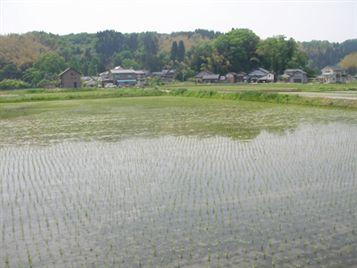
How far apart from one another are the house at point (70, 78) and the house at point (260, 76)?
80.3ft

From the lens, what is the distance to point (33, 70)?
64.5 m

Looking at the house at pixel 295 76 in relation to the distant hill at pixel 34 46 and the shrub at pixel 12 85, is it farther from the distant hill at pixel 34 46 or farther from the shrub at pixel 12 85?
the distant hill at pixel 34 46

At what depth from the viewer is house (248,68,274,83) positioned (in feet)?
194

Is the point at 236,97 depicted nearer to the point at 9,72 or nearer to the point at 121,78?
the point at 121,78

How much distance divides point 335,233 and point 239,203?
1.83 meters

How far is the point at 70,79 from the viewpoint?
56125 mm

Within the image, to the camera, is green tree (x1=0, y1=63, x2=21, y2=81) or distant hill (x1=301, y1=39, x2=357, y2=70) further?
distant hill (x1=301, y1=39, x2=357, y2=70)

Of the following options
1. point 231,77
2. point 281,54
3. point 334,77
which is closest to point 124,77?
point 231,77

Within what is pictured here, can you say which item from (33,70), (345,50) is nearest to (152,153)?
(33,70)

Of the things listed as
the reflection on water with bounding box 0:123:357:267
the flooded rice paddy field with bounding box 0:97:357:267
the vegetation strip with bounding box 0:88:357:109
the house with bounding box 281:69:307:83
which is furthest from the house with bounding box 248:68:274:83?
the reflection on water with bounding box 0:123:357:267

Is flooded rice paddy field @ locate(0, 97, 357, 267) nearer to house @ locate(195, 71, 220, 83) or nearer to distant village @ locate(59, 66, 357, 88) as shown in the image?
distant village @ locate(59, 66, 357, 88)

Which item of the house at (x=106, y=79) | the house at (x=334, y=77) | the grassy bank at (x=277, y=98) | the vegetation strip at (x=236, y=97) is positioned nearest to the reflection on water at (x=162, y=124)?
the grassy bank at (x=277, y=98)

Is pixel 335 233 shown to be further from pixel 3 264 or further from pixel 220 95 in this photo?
pixel 220 95

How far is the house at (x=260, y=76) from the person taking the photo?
59250 mm
